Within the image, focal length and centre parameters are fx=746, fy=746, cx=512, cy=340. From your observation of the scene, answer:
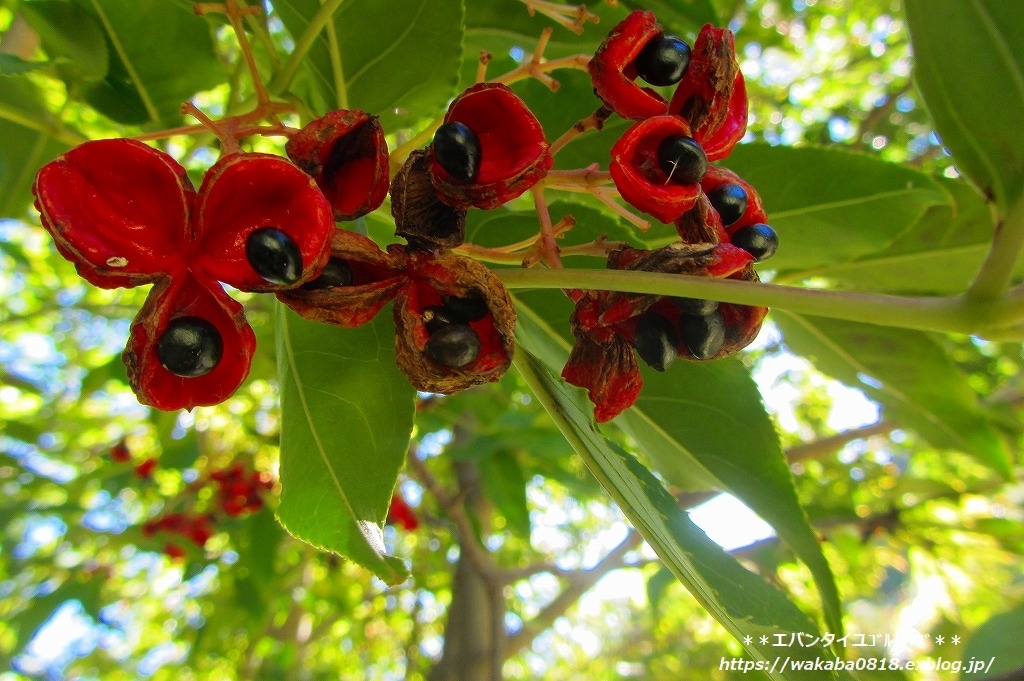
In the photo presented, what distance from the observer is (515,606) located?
588cm

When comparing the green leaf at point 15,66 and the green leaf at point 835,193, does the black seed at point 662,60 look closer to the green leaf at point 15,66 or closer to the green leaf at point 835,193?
the green leaf at point 835,193

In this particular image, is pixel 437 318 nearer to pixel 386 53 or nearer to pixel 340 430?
pixel 340 430

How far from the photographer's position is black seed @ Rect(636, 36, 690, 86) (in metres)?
0.96

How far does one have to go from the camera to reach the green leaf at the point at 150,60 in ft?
4.68

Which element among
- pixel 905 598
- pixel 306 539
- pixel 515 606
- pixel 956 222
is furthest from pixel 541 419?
pixel 905 598

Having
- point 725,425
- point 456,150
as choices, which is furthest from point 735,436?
point 456,150

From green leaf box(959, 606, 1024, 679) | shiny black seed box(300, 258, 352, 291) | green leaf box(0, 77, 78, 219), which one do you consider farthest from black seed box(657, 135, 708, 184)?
green leaf box(959, 606, 1024, 679)

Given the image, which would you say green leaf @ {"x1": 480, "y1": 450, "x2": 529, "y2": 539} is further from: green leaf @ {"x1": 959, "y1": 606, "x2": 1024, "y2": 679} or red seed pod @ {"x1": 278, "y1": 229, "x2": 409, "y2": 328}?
red seed pod @ {"x1": 278, "y1": 229, "x2": 409, "y2": 328}

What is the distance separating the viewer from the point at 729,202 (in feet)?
3.14

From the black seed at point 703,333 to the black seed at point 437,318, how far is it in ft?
0.85

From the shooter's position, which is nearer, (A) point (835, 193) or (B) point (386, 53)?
(B) point (386, 53)

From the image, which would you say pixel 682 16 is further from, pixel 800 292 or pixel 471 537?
pixel 471 537

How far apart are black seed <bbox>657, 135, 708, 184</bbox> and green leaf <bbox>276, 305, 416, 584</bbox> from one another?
1.55ft

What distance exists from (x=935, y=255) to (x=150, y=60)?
1.77 metres
